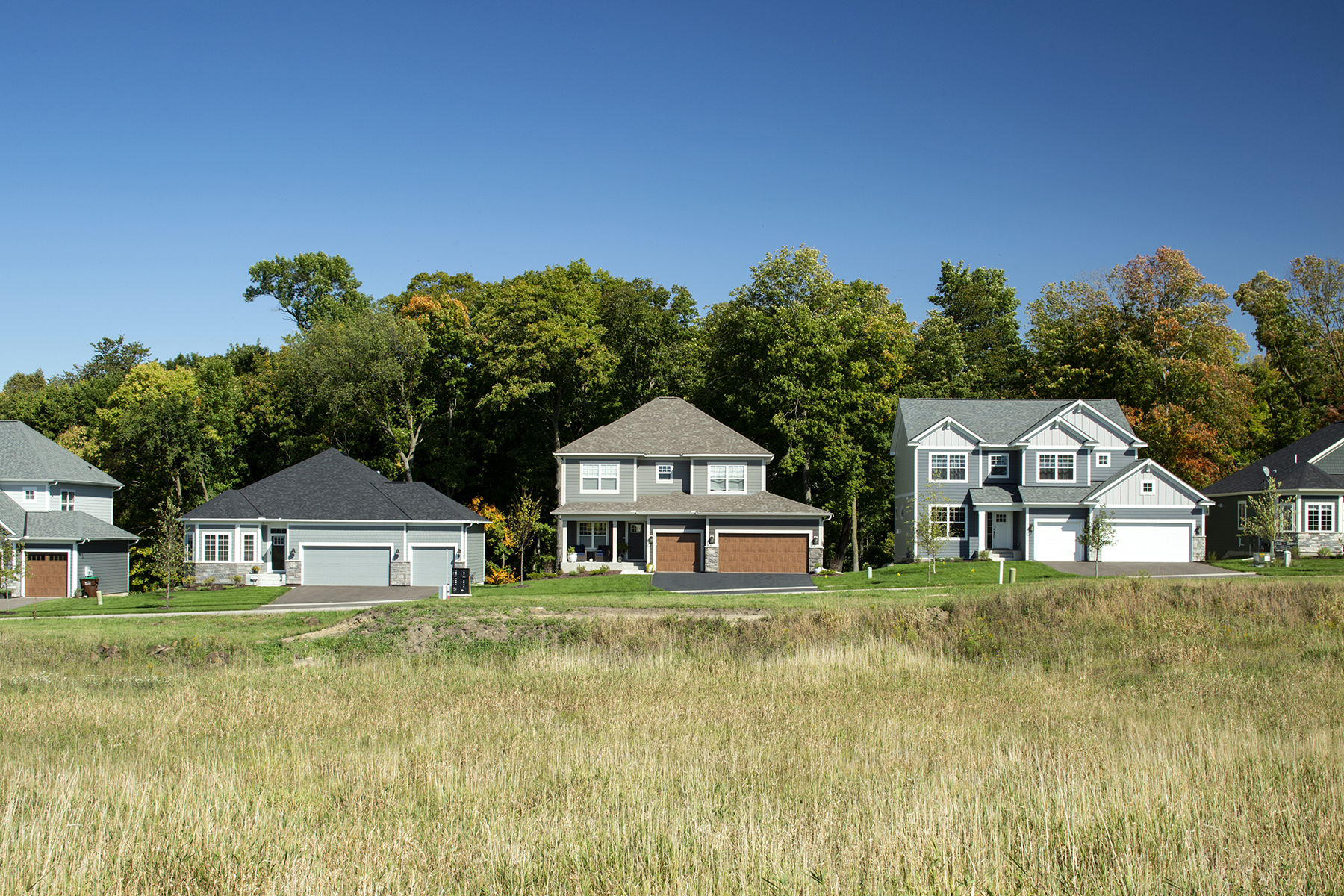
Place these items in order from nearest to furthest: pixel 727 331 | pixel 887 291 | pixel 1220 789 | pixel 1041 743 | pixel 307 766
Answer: pixel 1220 789 → pixel 307 766 → pixel 1041 743 → pixel 727 331 → pixel 887 291

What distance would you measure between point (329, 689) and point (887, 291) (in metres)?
52.2

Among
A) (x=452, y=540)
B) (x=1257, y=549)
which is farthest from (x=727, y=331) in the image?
(x=1257, y=549)

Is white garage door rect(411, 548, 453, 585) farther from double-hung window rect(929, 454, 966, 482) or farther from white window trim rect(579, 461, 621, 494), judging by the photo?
double-hung window rect(929, 454, 966, 482)

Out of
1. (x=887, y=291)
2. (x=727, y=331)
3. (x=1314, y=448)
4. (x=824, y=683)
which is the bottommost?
(x=824, y=683)

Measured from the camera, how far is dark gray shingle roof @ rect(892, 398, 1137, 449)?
43.2 metres

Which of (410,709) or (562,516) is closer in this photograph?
(410,709)

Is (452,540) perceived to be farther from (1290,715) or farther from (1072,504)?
(1290,715)

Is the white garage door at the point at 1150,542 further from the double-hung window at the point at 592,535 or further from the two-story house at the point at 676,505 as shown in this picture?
the double-hung window at the point at 592,535

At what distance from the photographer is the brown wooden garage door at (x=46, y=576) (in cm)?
3959

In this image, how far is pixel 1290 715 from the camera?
1219cm

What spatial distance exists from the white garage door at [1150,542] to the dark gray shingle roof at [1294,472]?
18.8 feet

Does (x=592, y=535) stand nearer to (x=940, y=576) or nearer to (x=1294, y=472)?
(x=940, y=576)

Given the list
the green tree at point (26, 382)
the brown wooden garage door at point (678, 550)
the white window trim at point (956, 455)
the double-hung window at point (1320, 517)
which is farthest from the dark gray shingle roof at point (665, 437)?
the green tree at point (26, 382)

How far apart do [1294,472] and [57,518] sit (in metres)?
54.2
